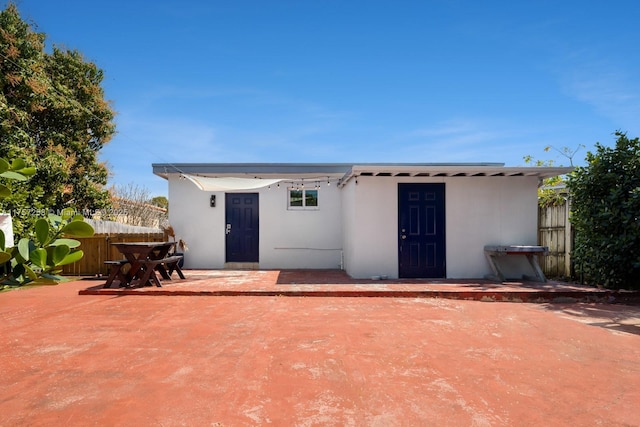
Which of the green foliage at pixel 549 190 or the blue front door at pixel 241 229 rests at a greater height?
the green foliage at pixel 549 190

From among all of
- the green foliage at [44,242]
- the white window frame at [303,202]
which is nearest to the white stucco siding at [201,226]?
the white window frame at [303,202]

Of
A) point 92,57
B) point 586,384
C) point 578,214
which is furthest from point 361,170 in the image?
point 92,57

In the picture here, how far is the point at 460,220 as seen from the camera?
8.59m

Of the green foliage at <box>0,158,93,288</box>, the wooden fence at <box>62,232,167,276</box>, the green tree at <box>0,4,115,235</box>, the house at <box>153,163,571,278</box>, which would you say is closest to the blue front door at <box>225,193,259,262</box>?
the house at <box>153,163,571,278</box>

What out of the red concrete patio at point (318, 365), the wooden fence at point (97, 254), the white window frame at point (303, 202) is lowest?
the red concrete patio at point (318, 365)

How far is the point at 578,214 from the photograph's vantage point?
303 inches

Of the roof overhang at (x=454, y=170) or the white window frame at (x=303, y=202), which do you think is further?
the white window frame at (x=303, y=202)

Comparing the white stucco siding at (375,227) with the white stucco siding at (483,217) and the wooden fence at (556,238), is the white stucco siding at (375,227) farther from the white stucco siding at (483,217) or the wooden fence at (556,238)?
the wooden fence at (556,238)

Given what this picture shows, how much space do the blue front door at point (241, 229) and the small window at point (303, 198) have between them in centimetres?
101

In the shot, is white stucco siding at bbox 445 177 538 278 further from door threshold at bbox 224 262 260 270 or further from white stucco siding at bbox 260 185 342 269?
door threshold at bbox 224 262 260 270

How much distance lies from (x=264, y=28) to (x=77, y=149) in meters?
8.68

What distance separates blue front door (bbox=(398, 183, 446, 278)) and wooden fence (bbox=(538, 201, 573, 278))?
2476 millimetres

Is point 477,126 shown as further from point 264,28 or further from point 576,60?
point 264,28

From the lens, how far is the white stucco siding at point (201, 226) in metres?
10.6
